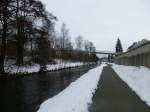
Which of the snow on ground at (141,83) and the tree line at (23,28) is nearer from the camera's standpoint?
the snow on ground at (141,83)

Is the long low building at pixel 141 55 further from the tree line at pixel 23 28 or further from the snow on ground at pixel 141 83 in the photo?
the tree line at pixel 23 28

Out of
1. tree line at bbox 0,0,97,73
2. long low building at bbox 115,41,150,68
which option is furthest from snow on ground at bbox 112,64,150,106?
tree line at bbox 0,0,97,73

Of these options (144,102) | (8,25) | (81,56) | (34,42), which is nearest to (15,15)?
(8,25)

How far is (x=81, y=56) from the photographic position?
11625cm

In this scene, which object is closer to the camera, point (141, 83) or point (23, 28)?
point (141, 83)

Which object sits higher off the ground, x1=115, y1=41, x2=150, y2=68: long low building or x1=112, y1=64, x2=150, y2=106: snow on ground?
x1=115, y1=41, x2=150, y2=68: long low building

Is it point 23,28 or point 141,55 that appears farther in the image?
point 141,55

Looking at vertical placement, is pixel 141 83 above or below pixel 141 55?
below

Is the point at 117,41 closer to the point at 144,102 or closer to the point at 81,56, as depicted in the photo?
the point at 81,56

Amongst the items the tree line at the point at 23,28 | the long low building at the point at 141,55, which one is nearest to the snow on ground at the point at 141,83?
the long low building at the point at 141,55

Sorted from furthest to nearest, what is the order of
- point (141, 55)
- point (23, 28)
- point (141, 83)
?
point (141, 55)
point (23, 28)
point (141, 83)

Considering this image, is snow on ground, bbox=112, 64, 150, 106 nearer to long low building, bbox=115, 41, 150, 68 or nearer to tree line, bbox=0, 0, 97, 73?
long low building, bbox=115, 41, 150, 68

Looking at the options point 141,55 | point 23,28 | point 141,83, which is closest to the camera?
point 141,83

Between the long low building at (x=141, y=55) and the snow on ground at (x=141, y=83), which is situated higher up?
the long low building at (x=141, y=55)
